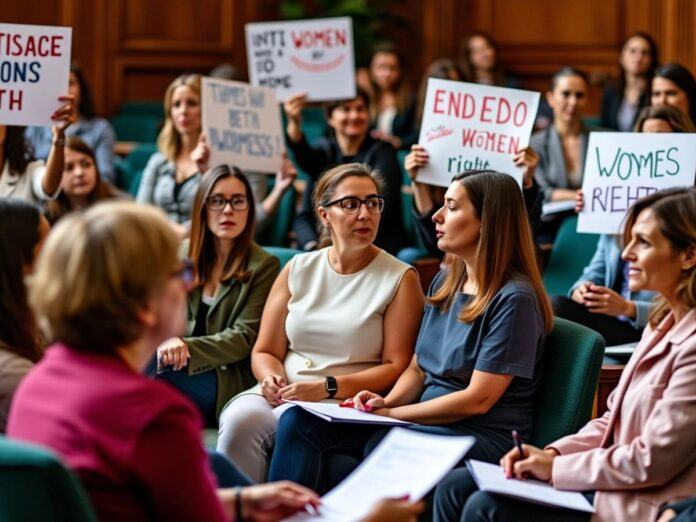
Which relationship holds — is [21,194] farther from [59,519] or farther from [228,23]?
[228,23]

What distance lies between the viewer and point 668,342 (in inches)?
90.0

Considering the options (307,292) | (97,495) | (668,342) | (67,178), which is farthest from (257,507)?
(67,178)

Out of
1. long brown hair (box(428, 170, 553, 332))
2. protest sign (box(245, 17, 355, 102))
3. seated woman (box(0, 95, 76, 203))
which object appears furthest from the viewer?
protest sign (box(245, 17, 355, 102))

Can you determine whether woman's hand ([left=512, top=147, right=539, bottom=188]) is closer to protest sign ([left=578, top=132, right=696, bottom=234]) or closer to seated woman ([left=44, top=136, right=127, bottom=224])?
protest sign ([left=578, top=132, right=696, bottom=234])

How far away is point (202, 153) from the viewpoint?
451cm

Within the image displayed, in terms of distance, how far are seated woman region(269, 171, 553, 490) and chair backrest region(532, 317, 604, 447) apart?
3 cm

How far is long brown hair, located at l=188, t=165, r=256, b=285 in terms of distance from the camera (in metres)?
3.58

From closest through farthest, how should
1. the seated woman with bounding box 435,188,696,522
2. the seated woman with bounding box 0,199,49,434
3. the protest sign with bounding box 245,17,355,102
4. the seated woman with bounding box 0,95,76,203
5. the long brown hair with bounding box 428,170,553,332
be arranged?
the seated woman with bounding box 0,199,49,434 < the seated woman with bounding box 435,188,696,522 < the long brown hair with bounding box 428,170,553,332 < the seated woman with bounding box 0,95,76,203 < the protest sign with bounding box 245,17,355,102

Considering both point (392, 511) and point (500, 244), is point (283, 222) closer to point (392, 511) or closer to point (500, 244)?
point (500, 244)

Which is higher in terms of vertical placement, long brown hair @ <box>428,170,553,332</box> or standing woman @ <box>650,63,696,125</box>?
standing woman @ <box>650,63,696,125</box>

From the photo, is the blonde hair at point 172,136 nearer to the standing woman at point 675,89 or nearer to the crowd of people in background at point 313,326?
the crowd of people in background at point 313,326

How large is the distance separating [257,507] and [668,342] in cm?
96

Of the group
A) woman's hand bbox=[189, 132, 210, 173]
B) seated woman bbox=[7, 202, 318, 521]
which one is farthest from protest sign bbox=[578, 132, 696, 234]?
seated woman bbox=[7, 202, 318, 521]

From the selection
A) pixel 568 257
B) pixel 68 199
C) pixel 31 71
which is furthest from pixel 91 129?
pixel 568 257
